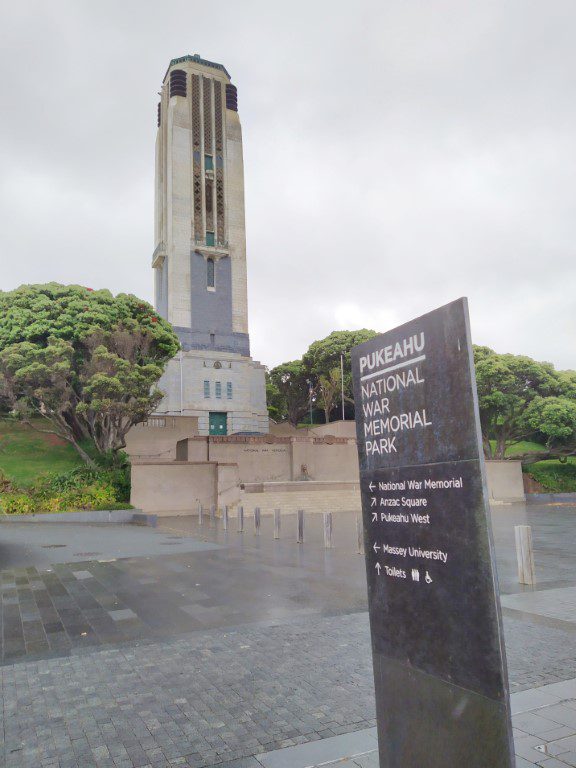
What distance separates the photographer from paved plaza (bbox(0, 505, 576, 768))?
3779mm

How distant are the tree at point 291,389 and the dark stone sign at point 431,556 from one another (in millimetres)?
58425

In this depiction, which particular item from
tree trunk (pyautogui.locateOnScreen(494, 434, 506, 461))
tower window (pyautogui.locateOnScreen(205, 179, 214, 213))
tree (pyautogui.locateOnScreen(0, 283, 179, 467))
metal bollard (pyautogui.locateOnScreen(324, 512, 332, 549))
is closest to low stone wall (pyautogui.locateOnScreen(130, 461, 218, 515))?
tree (pyautogui.locateOnScreen(0, 283, 179, 467))

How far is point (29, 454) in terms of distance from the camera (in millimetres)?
33906

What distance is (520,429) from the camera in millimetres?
41562

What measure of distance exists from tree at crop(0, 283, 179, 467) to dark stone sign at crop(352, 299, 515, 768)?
25781mm

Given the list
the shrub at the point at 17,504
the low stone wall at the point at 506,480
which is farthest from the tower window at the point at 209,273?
the shrub at the point at 17,504

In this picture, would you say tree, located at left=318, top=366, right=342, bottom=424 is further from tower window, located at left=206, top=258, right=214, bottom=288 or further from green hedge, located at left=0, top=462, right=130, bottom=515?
green hedge, located at left=0, top=462, right=130, bottom=515

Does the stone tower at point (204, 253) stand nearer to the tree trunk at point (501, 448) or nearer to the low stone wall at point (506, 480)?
the tree trunk at point (501, 448)

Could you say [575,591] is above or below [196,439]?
below

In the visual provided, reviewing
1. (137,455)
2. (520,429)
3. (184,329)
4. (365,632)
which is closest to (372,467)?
(365,632)

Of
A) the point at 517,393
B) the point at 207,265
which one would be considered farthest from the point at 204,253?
the point at 517,393

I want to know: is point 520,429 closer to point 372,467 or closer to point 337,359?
point 337,359

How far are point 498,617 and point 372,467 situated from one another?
110 centimetres

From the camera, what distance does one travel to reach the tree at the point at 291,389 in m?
62.3
